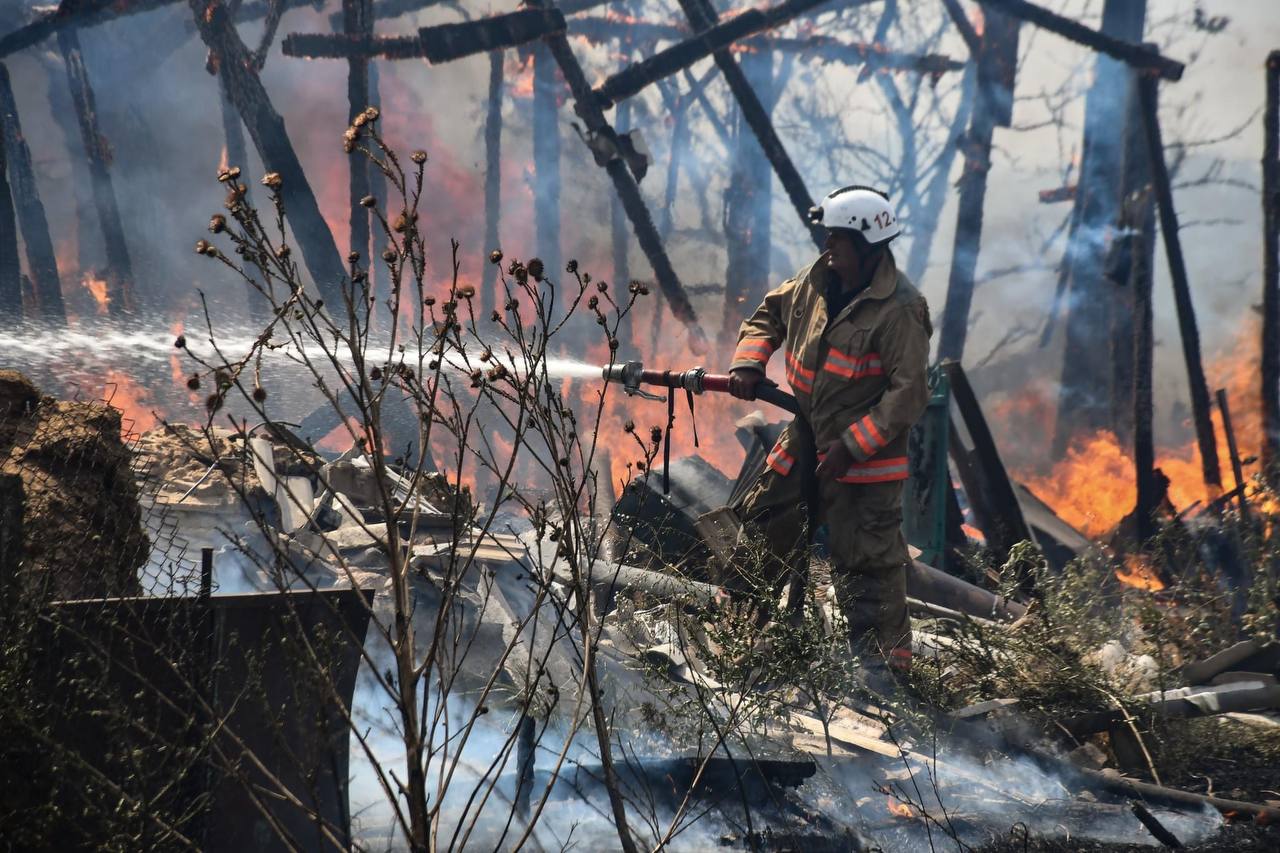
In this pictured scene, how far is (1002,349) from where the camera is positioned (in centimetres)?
1584

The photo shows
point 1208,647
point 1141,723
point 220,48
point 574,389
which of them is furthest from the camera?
point 574,389

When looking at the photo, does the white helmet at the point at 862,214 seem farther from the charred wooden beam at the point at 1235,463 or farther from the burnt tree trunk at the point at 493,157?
the burnt tree trunk at the point at 493,157

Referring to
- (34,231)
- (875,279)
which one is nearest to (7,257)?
(34,231)

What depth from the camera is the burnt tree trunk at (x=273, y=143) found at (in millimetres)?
9664

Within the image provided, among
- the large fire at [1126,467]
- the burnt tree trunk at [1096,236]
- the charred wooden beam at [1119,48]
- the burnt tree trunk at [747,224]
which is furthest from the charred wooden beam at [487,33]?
the large fire at [1126,467]

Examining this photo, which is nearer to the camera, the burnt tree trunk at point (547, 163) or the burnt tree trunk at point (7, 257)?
the burnt tree trunk at point (7, 257)

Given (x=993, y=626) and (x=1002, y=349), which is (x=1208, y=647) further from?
(x=1002, y=349)

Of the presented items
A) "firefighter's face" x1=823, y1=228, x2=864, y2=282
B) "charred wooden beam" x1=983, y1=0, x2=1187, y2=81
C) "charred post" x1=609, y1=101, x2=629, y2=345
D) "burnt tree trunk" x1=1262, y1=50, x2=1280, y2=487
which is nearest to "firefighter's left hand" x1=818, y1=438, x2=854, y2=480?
"firefighter's face" x1=823, y1=228, x2=864, y2=282

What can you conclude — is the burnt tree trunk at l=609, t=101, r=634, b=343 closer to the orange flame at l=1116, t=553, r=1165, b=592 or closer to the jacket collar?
the orange flame at l=1116, t=553, r=1165, b=592

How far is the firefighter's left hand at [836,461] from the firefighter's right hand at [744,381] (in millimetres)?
445

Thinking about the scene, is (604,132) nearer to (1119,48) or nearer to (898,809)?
(1119,48)

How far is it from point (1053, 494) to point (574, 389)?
22.0 feet

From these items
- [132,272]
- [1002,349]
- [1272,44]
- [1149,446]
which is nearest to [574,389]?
[132,272]

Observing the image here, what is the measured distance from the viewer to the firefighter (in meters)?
3.97
